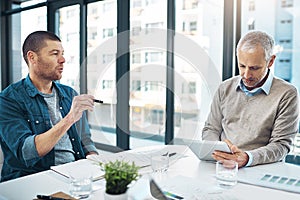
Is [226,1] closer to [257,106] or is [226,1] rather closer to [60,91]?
[257,106]

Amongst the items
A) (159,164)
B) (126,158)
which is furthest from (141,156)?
(159,164)

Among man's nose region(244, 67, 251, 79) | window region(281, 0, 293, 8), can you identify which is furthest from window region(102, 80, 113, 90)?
window region(281, 0, 293, 8)

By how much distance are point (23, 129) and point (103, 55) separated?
183 centimetres

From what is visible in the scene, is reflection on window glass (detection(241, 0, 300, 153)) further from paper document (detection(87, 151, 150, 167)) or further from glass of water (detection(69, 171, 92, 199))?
glass of water (detection(69, 171, 92, 199))

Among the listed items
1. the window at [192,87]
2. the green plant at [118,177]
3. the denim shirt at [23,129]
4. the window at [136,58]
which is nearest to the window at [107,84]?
the window at [136,58]

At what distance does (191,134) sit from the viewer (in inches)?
90.6

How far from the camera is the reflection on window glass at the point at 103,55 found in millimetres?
3033

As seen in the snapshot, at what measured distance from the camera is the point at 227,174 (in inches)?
45.9

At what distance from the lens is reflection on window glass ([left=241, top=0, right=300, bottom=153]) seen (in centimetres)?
222

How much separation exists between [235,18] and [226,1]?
5.6 inches

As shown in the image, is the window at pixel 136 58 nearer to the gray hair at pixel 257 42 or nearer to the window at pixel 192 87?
the window at pixel 192 87

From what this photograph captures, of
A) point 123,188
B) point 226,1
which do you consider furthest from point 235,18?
point 123,188

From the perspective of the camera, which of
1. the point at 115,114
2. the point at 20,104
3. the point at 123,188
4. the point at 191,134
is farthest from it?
the point at 115,114

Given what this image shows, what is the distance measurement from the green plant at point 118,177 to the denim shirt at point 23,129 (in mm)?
733
